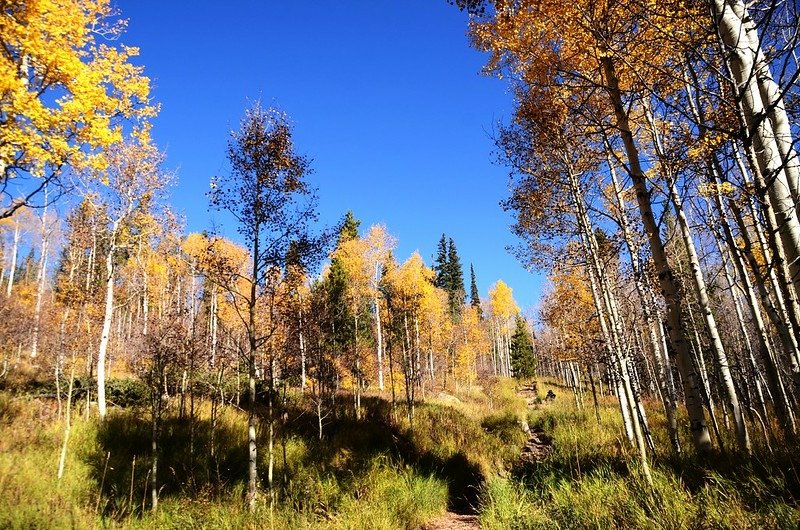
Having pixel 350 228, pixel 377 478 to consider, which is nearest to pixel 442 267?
pixel 350 228

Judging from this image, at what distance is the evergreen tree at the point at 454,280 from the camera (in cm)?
5422

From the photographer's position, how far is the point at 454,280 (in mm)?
59812

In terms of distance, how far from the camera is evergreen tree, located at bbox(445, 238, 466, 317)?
54219mm

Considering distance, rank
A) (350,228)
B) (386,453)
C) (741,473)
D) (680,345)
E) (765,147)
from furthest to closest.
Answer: (350,228)
(386,453)
(680,345)
(741,473)
(765,147)

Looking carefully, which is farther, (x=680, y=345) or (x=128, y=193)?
(x=128, y=193)

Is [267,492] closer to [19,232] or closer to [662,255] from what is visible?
[662,255]

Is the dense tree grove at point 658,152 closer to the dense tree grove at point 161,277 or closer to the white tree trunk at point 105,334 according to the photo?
the dense tree grove at point 161,277

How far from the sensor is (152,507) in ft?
23.3

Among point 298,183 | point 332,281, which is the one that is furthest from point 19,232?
point 298,183

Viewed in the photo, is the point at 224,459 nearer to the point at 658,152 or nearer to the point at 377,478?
the point at 377,478

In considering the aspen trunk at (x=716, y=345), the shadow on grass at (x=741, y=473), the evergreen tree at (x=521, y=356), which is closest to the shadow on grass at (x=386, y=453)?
the shadow on grass at (x=741, y=473)

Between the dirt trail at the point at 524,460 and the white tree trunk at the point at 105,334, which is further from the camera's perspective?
the white tree trunk at the point at 105,334

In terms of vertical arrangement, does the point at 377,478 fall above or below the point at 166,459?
below

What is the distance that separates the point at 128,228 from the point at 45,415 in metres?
6.80
